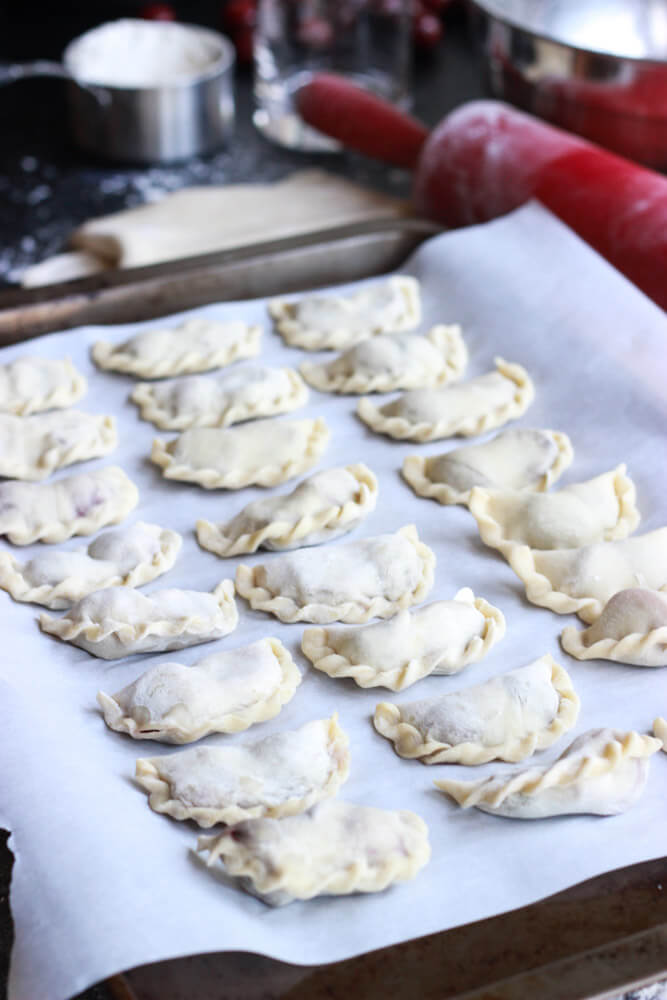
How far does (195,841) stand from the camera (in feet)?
4.47

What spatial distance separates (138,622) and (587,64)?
175 centimetres

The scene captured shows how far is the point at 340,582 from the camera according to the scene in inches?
68.5

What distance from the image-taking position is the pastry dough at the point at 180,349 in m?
2.21

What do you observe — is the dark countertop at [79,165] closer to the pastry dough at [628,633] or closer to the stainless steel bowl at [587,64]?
the stainless steel bowl at [587,64]

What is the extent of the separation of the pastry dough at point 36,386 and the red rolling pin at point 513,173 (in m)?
1.08

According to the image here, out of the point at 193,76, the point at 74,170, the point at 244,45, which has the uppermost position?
the point at 193,76

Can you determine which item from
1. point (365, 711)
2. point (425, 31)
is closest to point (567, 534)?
point (365, 711)

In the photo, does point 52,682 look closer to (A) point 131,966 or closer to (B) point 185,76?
(A) point 131,966

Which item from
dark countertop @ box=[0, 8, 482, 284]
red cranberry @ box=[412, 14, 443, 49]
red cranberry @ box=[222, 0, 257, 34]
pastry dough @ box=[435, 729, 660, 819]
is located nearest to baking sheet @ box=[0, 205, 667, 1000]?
pastry dough @ box=[435, 729, 660, 819]

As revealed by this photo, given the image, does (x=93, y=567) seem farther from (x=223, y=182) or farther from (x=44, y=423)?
(x=223, y=182)

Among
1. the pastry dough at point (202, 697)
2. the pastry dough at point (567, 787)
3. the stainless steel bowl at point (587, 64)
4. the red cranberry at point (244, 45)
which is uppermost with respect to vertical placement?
the stainless steel bowl at point (587, 64)

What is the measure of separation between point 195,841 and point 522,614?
25.4 inches

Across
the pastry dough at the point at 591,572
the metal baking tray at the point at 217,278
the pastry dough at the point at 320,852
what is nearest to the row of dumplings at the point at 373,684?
the pastry dough at the point at 320,852

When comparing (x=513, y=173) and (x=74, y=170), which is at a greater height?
(x=513, y=173)
